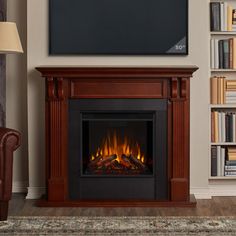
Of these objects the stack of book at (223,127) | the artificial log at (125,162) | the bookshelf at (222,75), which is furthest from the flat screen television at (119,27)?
the artificial log at (125,162)

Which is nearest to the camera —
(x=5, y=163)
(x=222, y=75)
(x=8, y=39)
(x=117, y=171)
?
(x=5, y=163)

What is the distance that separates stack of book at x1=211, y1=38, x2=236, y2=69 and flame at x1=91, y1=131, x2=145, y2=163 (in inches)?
41.8

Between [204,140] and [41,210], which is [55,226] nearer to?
[41,210]

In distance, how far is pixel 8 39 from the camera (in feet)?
16.1

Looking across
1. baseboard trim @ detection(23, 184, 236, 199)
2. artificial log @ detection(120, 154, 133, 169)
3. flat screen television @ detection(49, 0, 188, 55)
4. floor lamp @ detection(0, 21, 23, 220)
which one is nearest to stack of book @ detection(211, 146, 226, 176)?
baseboard trim @ detection(23, 184, 236, 199)

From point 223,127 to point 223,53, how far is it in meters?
0.68

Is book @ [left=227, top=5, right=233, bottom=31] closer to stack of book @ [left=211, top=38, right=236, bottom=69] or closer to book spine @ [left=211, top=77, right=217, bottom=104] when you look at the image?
stack of book @ [left=211, top=38, right=236, bottom=69]

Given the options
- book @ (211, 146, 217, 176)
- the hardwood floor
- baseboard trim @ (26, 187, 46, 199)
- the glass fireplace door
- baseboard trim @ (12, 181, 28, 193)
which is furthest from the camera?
baseboard trim @ (12, 181, 28, 193)

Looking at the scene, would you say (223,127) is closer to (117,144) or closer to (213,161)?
(213,161)

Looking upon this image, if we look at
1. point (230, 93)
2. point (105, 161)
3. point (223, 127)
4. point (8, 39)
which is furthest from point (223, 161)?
point (8, 39)

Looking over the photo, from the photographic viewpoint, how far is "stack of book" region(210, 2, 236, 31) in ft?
18.1

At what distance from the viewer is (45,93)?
5.28 metres

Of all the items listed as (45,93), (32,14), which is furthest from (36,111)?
(32,14)

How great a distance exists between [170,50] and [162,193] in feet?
4.16
